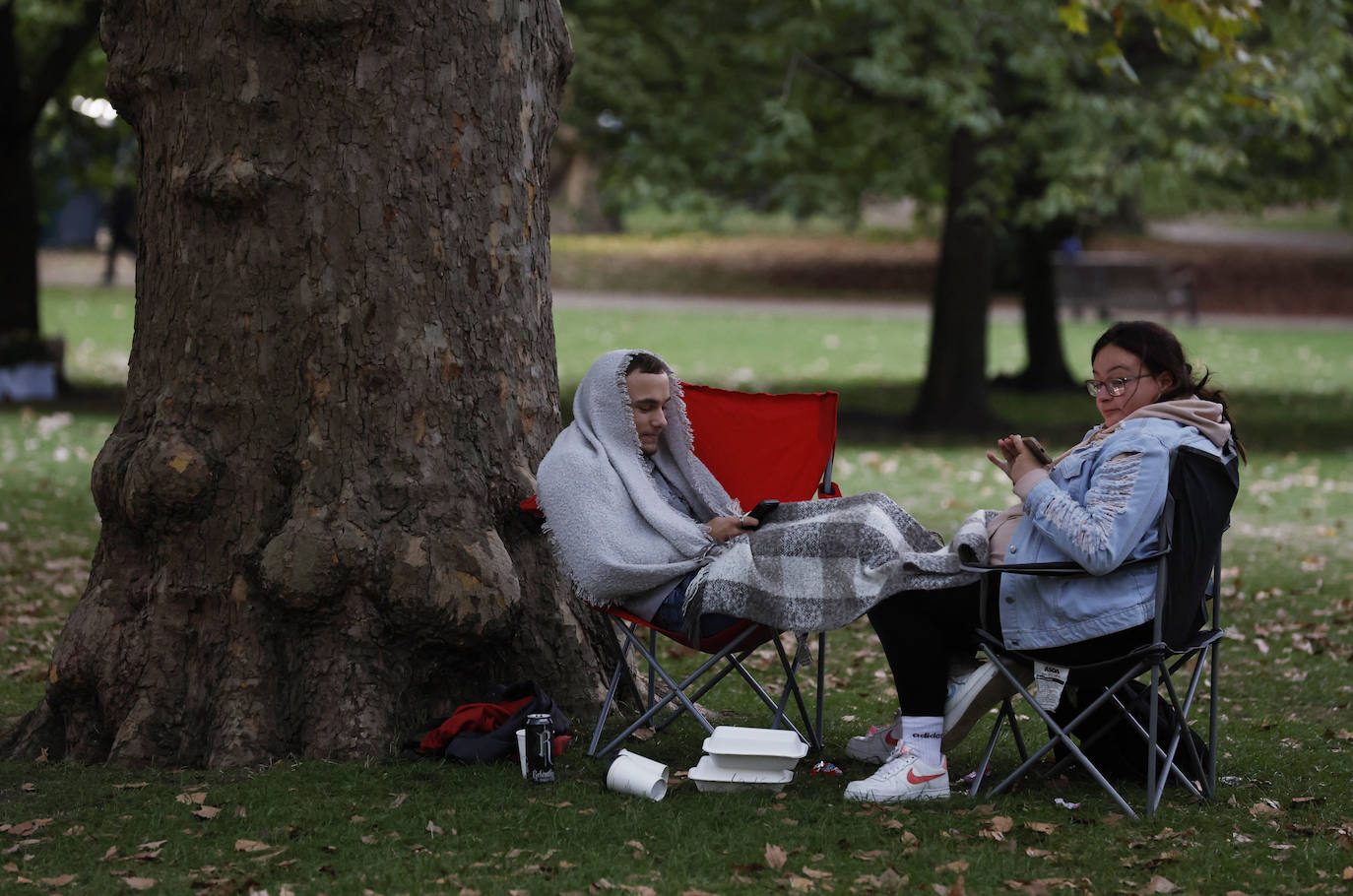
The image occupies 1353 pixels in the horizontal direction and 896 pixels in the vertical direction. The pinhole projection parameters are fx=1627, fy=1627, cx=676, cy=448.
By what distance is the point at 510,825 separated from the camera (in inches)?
172

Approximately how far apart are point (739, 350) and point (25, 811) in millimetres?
16934

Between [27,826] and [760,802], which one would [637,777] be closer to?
[760,802]

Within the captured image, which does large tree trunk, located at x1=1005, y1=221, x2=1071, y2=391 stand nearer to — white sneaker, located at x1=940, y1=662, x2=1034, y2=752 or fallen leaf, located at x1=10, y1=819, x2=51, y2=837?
white sneaker, located at x1=940, y1=662, x2=1034, y2=752

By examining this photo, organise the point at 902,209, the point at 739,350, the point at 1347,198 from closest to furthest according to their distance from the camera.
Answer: the point at 1347,198
the point at 739,350
the point at 902,209

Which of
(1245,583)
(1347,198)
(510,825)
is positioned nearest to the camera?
(510,825)

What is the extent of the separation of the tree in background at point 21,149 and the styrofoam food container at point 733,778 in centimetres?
1249

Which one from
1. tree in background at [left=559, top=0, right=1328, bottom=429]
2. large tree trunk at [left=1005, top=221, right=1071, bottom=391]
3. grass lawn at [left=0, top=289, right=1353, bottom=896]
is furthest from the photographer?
large tree trunk at [left=1005, top=221, right=1071, bottom=391]

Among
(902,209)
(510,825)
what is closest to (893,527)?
(510,825)

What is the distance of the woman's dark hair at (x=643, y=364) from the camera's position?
5039mm

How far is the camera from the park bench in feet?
77.8

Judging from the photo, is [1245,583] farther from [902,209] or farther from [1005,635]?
[902,209]

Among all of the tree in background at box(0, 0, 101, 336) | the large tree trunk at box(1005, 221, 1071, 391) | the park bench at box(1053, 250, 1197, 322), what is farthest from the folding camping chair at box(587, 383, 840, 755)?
the park bench at box(1053, 250, 1197, 322)

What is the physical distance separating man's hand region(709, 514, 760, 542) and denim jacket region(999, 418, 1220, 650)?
0.77 metres

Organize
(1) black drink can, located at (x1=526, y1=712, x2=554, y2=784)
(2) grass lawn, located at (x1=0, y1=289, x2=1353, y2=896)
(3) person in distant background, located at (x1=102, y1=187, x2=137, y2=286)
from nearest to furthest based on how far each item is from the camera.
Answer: (2) grass lawn, located at (x1=0, y1=289, x2=1353, y2=896), (1) black drink can, located at (x1=526, y1=712, x2=554, y2=784), (3) person in distant background, located at (x1=102, y1=187, x2=137, y2=286)
